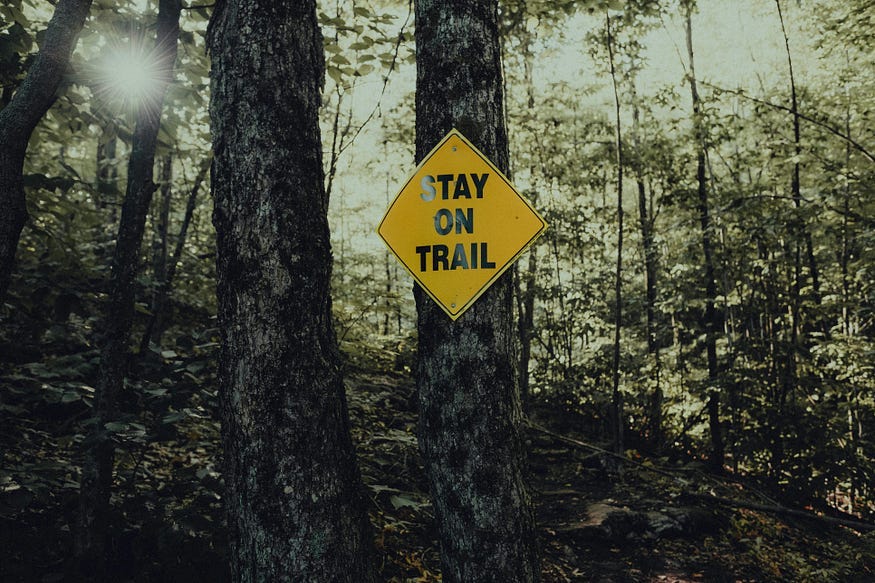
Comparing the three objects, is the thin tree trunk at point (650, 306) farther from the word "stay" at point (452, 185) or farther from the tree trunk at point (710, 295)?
the word "stay" at point (452, 185)

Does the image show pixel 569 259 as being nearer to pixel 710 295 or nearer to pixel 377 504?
pixel 710 295

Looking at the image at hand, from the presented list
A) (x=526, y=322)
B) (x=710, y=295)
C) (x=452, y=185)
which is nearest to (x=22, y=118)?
(x=452, y=185)

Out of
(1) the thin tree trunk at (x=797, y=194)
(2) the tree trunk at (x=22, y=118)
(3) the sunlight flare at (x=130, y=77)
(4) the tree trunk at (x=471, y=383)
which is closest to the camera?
(4) the tree trunk at (x=471, y=383)

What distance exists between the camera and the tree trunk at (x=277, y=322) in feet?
6.31

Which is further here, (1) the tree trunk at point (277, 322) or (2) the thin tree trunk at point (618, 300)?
(2) the thin tree trunk at point (618, 300)

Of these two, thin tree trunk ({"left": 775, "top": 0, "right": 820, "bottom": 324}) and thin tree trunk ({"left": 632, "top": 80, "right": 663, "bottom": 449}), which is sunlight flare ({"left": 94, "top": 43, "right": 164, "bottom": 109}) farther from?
thin tree trunk ({"left": 632, "top": 80, "right": 663, "bottom": 449})

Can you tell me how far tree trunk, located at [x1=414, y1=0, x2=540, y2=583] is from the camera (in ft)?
6.24

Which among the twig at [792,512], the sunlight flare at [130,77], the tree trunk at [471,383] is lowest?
the twig at [792,512]

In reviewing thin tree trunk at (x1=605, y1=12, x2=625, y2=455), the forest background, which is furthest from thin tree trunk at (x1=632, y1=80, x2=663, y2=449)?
thin tree trunk at (x1=605, y1=12, x2=625, y2=455)

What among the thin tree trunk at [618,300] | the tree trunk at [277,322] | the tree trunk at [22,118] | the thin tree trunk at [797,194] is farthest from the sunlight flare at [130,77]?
the thin tree trunk at [797,194]

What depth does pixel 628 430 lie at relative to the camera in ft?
37.0

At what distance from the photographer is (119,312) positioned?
3172 mm

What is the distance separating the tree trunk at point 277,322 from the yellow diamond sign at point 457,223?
393 millimetres

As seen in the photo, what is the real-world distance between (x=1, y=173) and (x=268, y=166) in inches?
63.8
